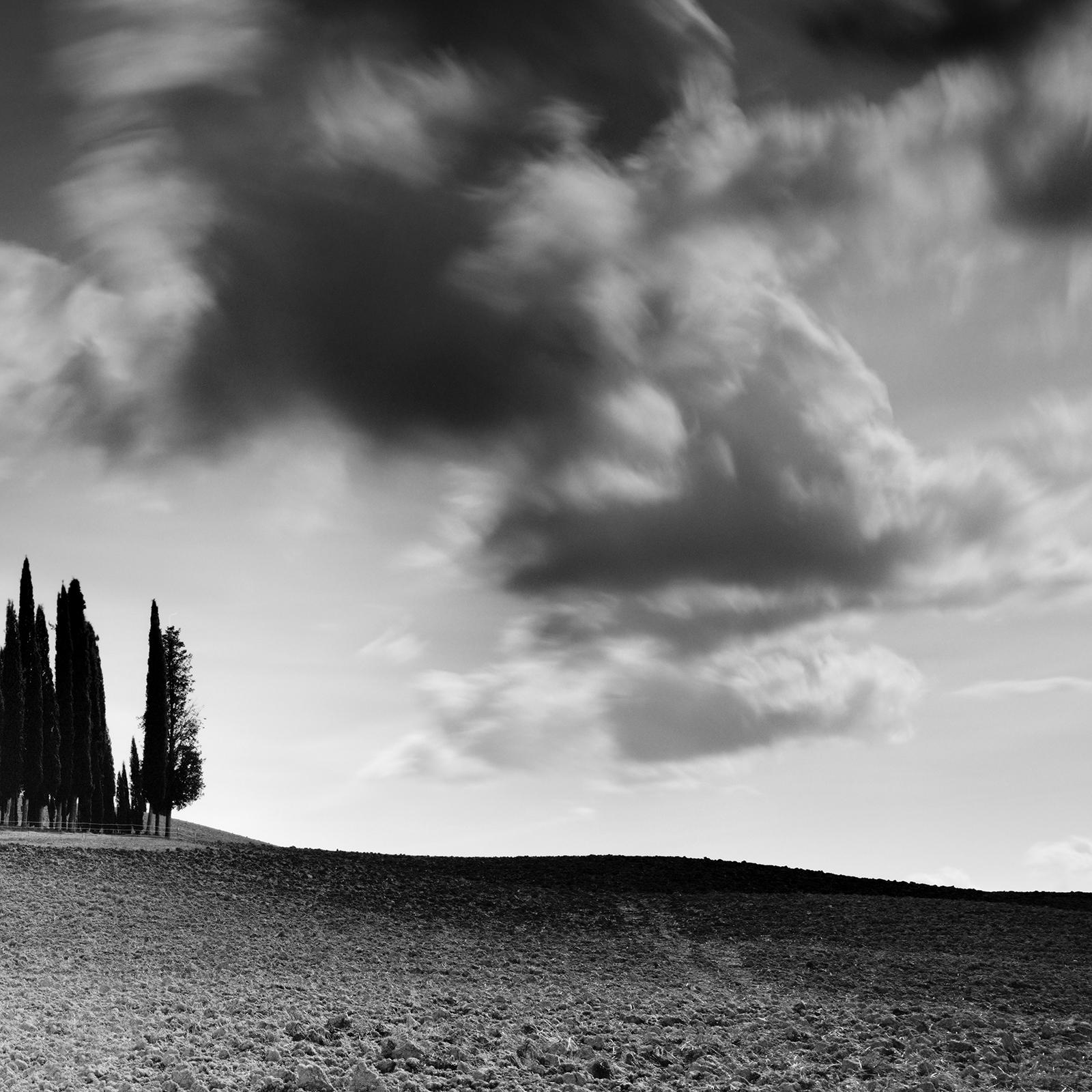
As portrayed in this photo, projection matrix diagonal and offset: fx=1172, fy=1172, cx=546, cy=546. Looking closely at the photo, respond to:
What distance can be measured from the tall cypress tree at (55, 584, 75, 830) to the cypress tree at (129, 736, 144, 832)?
2699 mm

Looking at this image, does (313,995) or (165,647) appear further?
(165,647)

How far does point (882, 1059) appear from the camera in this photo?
1368 cm

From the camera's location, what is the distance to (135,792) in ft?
179

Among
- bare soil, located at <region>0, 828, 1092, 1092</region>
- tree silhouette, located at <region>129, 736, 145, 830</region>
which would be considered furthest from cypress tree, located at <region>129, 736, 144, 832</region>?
bare soil, located at <region>0, 828, 1092, 1092</region>

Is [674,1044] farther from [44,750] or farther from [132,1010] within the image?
[44,750]

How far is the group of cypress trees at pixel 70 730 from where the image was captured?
46219 millimetres

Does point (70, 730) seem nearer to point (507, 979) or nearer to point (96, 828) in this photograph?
point (96, 828)

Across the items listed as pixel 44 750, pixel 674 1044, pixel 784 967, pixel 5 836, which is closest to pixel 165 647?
pixel 44 750

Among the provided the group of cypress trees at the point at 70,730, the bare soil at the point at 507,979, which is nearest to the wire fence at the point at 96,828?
the group of cypress trees at the point at 70,730

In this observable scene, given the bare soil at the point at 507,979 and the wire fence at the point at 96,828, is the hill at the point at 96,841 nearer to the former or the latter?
the bare soil at the point at 507,979

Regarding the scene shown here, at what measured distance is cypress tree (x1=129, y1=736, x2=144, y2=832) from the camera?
51584 mm

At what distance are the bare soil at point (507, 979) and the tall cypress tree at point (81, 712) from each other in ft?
60.8

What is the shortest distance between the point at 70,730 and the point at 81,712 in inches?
39.2

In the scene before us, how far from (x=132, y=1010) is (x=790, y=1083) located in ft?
29.6
